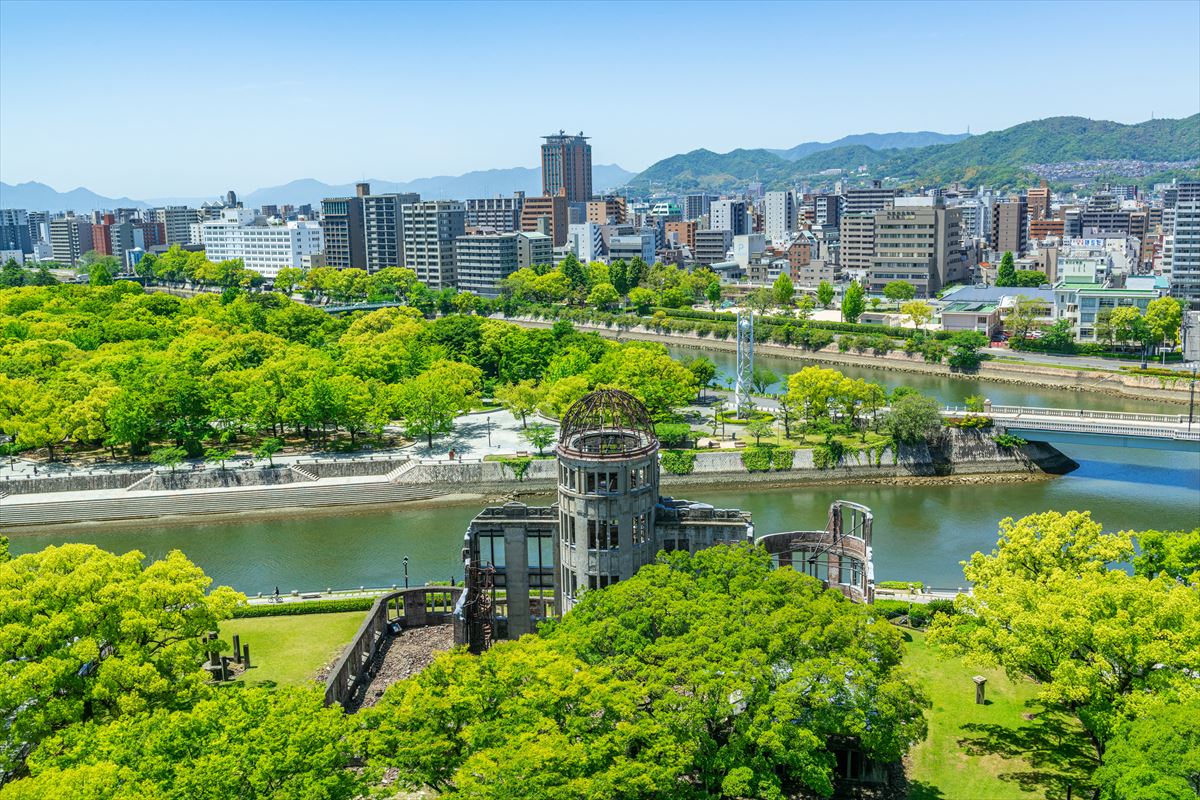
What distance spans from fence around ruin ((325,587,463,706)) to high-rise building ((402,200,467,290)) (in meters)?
112

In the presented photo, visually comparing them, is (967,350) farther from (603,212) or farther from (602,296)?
(603,212)

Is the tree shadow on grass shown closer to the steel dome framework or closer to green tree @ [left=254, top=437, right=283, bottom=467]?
the steel dome framework

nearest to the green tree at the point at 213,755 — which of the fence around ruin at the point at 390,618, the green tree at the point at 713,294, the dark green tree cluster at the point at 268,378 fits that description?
the fence around ruin at the point at 390,618

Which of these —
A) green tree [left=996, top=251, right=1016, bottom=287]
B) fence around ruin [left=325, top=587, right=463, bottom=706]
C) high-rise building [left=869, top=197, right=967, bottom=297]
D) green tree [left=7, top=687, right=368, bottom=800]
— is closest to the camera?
green tree [left=7, top=687, right=368, bottom=800]

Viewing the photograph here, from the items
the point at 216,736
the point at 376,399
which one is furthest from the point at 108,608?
the point at 376,399

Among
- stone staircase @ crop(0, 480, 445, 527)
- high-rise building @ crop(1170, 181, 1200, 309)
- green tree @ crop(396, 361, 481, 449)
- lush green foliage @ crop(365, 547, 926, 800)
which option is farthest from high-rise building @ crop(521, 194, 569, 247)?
lush green foliage @ crop(365, 547, 926, 800)

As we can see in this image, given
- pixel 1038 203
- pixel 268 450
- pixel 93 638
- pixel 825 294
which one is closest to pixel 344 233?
pixel 825 294

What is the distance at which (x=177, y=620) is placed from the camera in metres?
27.5

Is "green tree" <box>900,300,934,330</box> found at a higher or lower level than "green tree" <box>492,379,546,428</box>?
higher

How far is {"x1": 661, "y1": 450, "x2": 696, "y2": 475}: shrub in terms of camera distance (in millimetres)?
57531

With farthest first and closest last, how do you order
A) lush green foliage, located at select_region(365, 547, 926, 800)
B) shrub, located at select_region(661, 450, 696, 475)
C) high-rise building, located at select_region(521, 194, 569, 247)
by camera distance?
high-rise building, located at select_region(521, 194, 569, 247) < shrub, located at select_region(661, 450, 696, 475) < lush green foliage, located at select_region(365, 547, 926, 800)

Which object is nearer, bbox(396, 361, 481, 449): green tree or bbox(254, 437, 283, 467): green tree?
bbox(254, 437, 283, 467): green tree

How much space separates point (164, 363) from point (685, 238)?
448ft

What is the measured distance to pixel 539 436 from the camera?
59.4m
